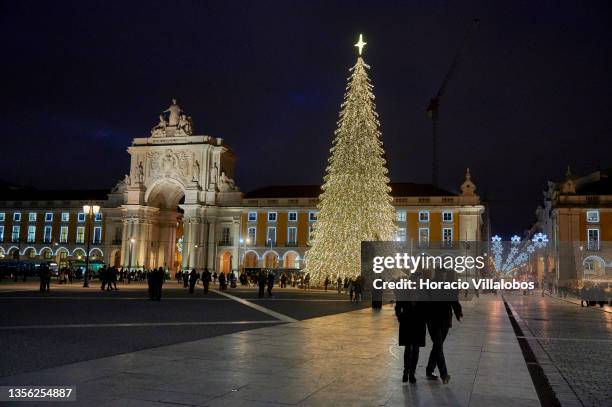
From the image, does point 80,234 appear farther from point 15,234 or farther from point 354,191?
point 354,191

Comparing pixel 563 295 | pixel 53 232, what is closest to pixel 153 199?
pixel 53 232

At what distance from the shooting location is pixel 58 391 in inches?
290

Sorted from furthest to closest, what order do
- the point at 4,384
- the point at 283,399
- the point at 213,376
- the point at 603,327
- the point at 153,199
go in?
1. the point at 153,199
2. the point at 603,327
3. the point at 213,376
4. the point at 4,384
5. the point at 283,399

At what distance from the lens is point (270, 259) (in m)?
78.1

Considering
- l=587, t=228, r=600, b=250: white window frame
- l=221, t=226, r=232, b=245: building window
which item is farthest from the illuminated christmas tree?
l=221, t=226, r=232, b=245: building window

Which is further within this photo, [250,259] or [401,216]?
[250,259]

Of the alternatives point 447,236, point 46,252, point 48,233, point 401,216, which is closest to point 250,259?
point 401,216

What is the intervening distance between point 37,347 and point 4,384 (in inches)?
145

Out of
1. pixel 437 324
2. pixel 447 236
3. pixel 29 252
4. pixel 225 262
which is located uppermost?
→ pixel 447 236

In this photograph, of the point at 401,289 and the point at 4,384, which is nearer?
the point at 4,384

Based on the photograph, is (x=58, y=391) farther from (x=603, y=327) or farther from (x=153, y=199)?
(x=153, y=199)

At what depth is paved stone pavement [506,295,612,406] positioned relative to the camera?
872cm

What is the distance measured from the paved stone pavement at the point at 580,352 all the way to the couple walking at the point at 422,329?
1792 mm

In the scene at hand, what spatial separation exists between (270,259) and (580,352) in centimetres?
6613
